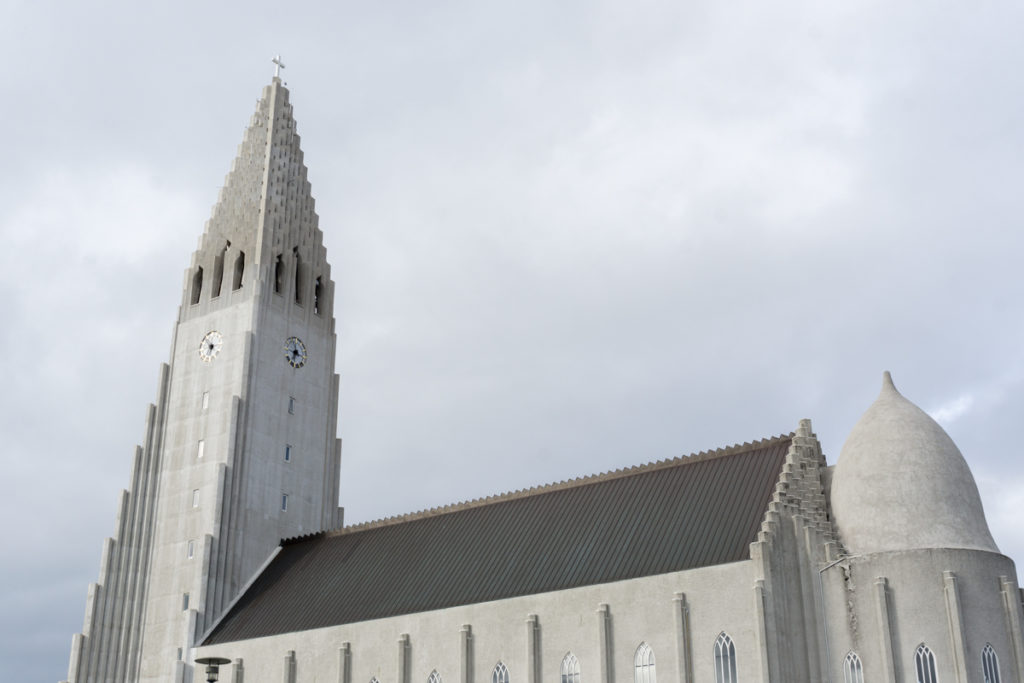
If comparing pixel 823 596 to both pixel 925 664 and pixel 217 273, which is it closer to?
pixel 925 664

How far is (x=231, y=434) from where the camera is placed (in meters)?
71.8

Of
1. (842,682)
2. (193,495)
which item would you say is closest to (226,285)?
(193,495)

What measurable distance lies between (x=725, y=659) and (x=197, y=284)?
46.8 meters

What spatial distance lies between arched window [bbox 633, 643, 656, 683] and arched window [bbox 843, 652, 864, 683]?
24.3ft

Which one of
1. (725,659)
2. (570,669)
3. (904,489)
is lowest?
(725,659)

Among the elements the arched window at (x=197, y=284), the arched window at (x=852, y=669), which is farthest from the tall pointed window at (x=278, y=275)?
the arched window at (x=852, y=669)

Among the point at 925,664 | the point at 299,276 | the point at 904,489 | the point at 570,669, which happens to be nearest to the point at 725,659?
→ the point at 570,669

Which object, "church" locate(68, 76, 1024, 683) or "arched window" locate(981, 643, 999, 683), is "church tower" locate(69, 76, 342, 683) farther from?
"arched window" locate(981, 643, 999, 683)

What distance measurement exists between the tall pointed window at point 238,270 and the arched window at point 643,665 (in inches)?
1554

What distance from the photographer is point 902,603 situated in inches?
1828

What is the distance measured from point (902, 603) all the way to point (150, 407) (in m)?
48.1

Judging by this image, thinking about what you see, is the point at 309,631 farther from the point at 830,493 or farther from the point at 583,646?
the point at 830,493

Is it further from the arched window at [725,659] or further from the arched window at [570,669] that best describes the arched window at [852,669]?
the arched window at [570,669]

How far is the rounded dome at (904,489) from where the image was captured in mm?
48000
